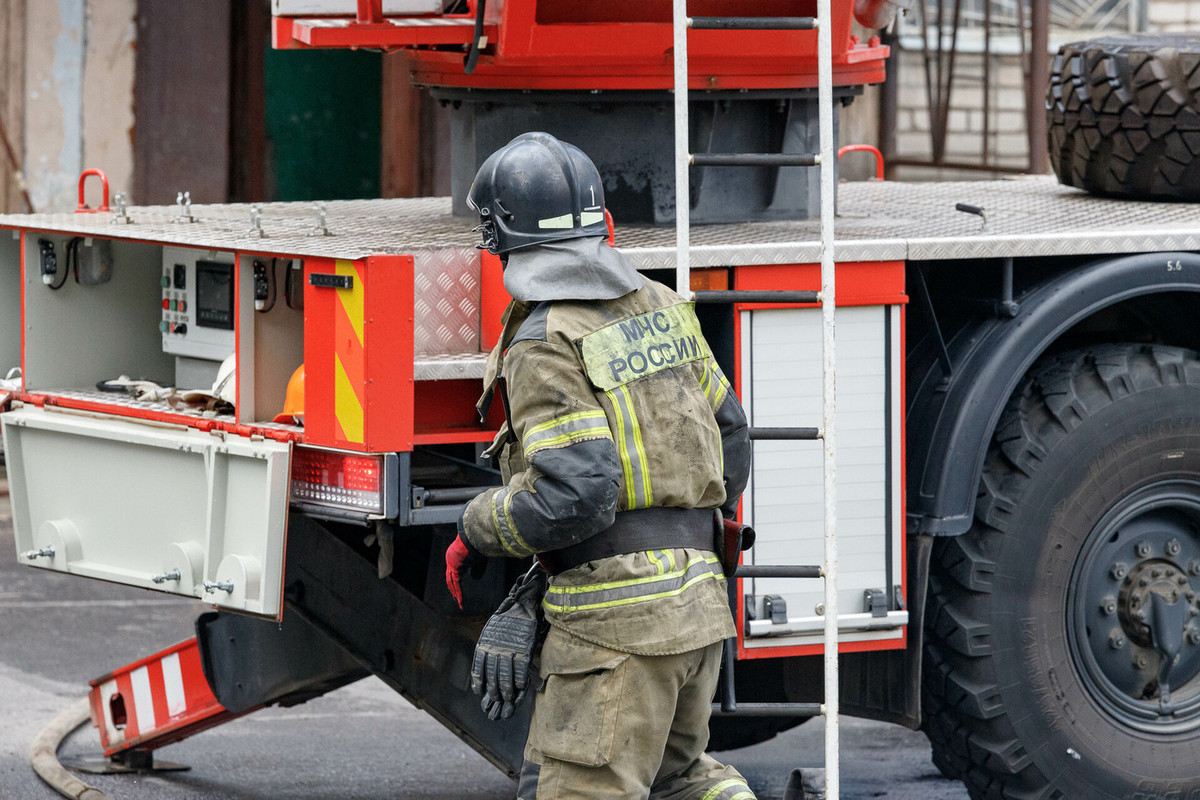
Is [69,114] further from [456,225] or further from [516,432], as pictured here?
[516,432]

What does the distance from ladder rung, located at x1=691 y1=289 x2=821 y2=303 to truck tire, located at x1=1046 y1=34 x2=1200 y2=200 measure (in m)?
1.81

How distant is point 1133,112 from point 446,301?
2.50 meters

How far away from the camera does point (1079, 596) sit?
4734mm

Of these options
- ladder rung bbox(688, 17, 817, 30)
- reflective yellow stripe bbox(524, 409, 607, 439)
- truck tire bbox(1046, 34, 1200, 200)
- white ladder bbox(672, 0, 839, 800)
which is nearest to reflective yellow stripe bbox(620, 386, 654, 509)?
reflective yellow stripe bbox(524, 409, 607, 439)

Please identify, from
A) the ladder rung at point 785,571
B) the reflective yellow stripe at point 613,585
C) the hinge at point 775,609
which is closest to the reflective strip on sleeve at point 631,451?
the reflective yellow stripe at point 613,585

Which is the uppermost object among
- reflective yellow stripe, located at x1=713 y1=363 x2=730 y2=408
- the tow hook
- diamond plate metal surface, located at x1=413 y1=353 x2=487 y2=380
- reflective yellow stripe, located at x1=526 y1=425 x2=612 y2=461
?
diamond plate metal surface, located at x1=413 y1=353 x2=487 y2=380

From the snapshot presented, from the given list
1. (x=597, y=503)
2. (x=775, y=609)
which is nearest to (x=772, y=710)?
(x=775, y=609)

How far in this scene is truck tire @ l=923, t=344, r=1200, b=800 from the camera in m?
4.60

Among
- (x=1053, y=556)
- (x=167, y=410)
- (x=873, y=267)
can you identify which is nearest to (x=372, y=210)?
(x=167, y=410)

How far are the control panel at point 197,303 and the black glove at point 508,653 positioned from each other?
1.22m

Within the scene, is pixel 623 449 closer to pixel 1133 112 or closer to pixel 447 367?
pixel 447 367

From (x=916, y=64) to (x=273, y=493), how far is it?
10.1 m

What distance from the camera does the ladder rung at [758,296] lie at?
13.7 ft

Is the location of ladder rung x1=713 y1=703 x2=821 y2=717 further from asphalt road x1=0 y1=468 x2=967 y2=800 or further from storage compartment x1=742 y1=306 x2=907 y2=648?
asphalt road x1=0 y1=468 x2=967 y2=800
